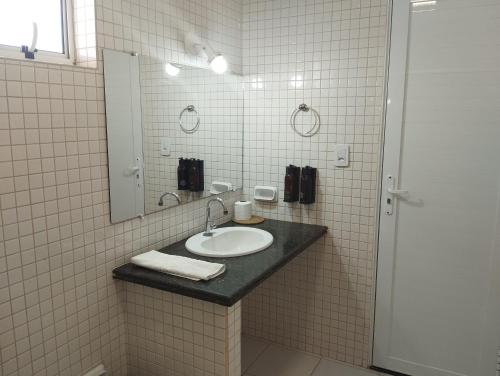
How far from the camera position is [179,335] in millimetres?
1753

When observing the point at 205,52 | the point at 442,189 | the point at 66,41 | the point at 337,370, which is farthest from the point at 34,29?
the point at 337,370

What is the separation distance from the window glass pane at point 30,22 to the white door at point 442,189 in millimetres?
1671

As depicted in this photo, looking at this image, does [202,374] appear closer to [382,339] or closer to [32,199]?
[32,199]

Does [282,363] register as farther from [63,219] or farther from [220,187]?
[63,219]

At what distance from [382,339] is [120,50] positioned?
2171 millimetres

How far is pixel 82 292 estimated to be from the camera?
1.66 metres

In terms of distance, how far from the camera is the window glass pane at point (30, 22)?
4.66ft

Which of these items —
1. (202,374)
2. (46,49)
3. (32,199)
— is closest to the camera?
(32,199)

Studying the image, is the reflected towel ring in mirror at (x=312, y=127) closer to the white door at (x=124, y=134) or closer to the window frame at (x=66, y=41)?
the white door at (x=124, y=134)

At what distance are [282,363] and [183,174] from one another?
4.47 ft

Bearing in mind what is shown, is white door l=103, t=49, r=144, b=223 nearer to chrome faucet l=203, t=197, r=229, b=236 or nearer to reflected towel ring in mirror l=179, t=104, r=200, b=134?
reflected towel ring in mirror l=179, t=104, r=200, b=134

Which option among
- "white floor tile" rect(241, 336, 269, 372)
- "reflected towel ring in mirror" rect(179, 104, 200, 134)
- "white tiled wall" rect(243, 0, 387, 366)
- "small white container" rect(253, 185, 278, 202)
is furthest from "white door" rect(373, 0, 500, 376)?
"reflected towel ring in mirror" rect(179, 104, 200, 134)

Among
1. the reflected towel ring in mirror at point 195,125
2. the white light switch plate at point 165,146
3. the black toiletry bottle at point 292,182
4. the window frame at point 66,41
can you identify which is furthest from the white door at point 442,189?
the window frame at point 66,41

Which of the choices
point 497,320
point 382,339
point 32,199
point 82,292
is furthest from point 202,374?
point 497,320
